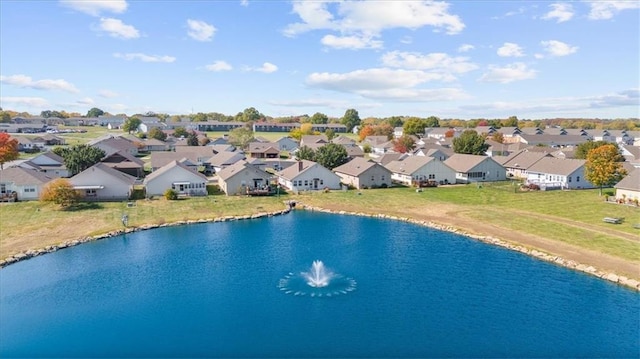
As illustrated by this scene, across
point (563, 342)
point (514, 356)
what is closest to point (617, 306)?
point (563, 342)

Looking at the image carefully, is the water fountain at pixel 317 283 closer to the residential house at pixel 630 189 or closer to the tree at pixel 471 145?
the residential house at pixel 630 189

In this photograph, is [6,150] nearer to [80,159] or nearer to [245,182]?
[80,159]

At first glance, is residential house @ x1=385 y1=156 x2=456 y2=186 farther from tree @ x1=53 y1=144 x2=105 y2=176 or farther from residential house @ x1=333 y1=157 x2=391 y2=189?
tree @ x1=53 y1=144 x2=105 y2=176

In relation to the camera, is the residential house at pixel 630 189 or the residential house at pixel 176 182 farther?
the residential house at pixel 176 182

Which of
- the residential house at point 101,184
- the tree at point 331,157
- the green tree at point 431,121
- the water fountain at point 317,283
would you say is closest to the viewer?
the water fountain at point 317,283

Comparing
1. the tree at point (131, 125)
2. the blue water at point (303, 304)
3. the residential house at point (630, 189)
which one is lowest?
the blue water at point (303, 304)

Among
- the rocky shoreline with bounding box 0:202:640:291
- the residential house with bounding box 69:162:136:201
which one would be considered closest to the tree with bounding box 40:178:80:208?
the residential house with bounding box 69:162:136:201

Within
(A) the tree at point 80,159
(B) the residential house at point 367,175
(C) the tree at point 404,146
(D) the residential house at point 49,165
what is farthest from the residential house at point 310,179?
(C) the tree at point 404,146

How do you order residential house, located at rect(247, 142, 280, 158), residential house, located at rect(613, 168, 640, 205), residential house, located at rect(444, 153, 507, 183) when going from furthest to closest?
residential house, located at rect(247, 142, 280, 158) → residential house, located at rect(444, 153, 507, 183) → residential house, located at rect(613, 168, 640, 205)
